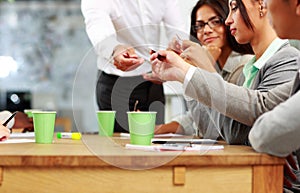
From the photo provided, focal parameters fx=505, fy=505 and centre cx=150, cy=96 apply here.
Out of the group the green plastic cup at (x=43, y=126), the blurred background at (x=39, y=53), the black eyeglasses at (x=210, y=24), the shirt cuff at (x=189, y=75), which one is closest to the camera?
the shirt cuff at (x=189, y=75)

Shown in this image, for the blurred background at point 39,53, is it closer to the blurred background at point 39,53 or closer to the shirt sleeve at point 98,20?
the blurred background at point 39,53

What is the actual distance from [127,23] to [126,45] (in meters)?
0.48

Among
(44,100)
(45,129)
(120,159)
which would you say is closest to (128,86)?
(45,129)

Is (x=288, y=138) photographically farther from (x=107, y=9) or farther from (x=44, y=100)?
(x=44, y=100)

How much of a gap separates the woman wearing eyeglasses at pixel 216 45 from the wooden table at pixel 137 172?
1.80ft

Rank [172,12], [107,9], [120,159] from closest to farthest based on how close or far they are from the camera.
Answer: [120,159] → [107,9] → [172,12]

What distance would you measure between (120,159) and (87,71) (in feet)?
1.37

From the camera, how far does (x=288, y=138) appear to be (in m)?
0.98

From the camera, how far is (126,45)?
1580mm

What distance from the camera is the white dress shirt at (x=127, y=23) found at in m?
1.59

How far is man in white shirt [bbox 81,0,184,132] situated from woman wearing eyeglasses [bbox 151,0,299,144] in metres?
0.18

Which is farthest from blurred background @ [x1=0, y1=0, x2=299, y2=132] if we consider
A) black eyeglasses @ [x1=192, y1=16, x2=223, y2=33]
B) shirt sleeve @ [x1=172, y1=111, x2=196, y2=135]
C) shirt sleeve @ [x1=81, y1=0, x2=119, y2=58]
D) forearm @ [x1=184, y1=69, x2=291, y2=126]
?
forearm @ [x1=184, y1=69, x2=291, y2=126]

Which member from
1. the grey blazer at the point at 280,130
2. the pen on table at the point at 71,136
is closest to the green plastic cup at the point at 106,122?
the pen on table at the point at 71,136

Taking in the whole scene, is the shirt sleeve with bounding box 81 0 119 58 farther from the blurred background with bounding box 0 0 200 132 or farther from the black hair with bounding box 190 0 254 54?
the blurred background with bounding box 0 0 200 132
